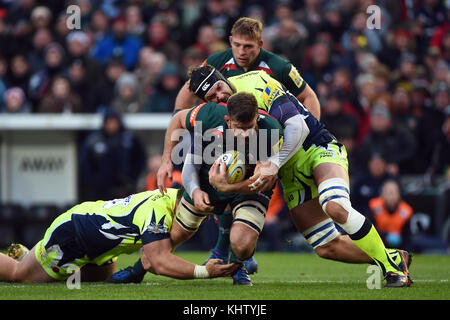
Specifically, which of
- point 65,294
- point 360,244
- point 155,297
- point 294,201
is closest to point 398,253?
point 360,244

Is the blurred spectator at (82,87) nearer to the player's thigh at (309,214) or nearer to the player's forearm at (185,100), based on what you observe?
the player's forearm at (185,100)

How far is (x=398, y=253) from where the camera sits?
726cm

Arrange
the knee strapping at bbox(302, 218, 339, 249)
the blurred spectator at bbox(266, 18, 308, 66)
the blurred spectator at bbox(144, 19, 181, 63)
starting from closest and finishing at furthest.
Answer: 1. the knee strapping at bbox(302, 218, 339, 249)
2. the blurred spectator at bbox(266, 18, 308, 66)
3. the blurred spectator at bbox(144, 19, 181, 63)

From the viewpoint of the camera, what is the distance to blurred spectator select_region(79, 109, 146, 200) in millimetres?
13344

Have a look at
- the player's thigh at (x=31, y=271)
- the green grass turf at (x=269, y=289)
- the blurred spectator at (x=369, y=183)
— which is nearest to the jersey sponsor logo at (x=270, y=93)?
the green grass turf at (x=269, y=289)

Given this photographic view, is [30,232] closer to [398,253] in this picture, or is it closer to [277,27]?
[277,27]

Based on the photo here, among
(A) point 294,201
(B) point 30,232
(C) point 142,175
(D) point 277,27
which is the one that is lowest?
(B) point 30,232

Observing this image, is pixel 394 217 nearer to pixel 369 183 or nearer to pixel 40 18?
pixel 369 183

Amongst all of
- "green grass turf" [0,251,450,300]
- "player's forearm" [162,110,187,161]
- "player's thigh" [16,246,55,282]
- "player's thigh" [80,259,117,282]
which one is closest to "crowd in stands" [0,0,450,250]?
"green grass turf" [0,251,450,300]

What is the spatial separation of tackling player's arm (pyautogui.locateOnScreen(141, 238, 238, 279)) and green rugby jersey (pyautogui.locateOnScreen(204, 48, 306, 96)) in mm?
2070

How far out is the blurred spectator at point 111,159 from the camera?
13344 millimetres

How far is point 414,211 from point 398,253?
18.9 ft

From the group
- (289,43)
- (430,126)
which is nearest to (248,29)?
(430,126)

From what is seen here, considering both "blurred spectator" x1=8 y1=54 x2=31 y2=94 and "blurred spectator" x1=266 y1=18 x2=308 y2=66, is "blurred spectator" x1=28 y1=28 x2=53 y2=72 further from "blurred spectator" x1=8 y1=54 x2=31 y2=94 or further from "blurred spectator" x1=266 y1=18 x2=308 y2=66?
"blurred spectator" x1=266 y1=18 x2=308 y2=66
